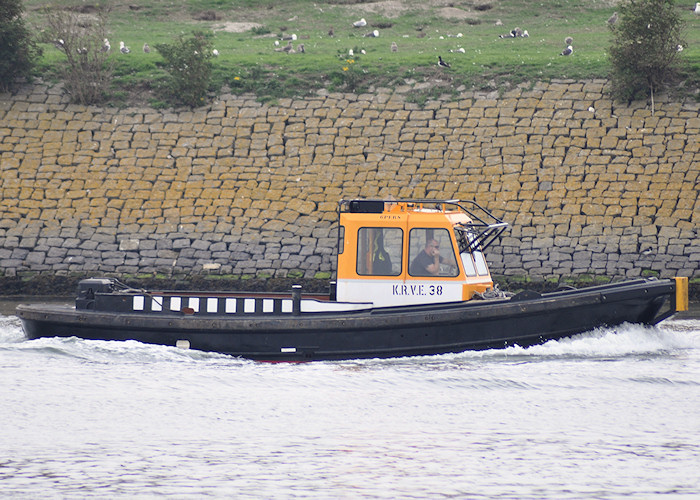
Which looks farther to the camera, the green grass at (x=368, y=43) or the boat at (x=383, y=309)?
the green grass at (x=368, y=43)

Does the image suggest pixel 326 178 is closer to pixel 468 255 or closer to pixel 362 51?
pixel 362 51

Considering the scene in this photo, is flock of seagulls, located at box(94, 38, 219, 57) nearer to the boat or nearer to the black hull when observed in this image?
the boat

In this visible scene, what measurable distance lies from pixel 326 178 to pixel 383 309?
940cm

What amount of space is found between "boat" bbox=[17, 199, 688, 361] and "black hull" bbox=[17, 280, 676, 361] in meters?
0.01

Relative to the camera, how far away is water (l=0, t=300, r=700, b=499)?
765 centimetres

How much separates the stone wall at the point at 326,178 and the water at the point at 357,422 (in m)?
6.99

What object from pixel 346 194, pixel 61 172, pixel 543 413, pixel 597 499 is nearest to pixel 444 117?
pixel 346 194

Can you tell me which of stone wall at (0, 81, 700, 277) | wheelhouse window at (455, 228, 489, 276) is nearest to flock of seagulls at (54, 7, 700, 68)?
stone wall at (0, 81, 700, 277)

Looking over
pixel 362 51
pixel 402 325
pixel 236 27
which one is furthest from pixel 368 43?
pixel 402 325

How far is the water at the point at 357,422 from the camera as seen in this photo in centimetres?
765

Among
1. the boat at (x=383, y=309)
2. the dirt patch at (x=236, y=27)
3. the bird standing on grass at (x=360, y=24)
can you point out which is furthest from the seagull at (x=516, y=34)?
the boat at (x=383, y=309)

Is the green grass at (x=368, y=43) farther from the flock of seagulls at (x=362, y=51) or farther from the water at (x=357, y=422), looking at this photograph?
the water at (x=357, y=422)

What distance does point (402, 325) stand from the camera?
36.3 ft

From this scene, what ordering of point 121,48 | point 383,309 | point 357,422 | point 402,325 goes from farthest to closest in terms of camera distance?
point 121,48, point 383,309, point 402,325, point 357,422
